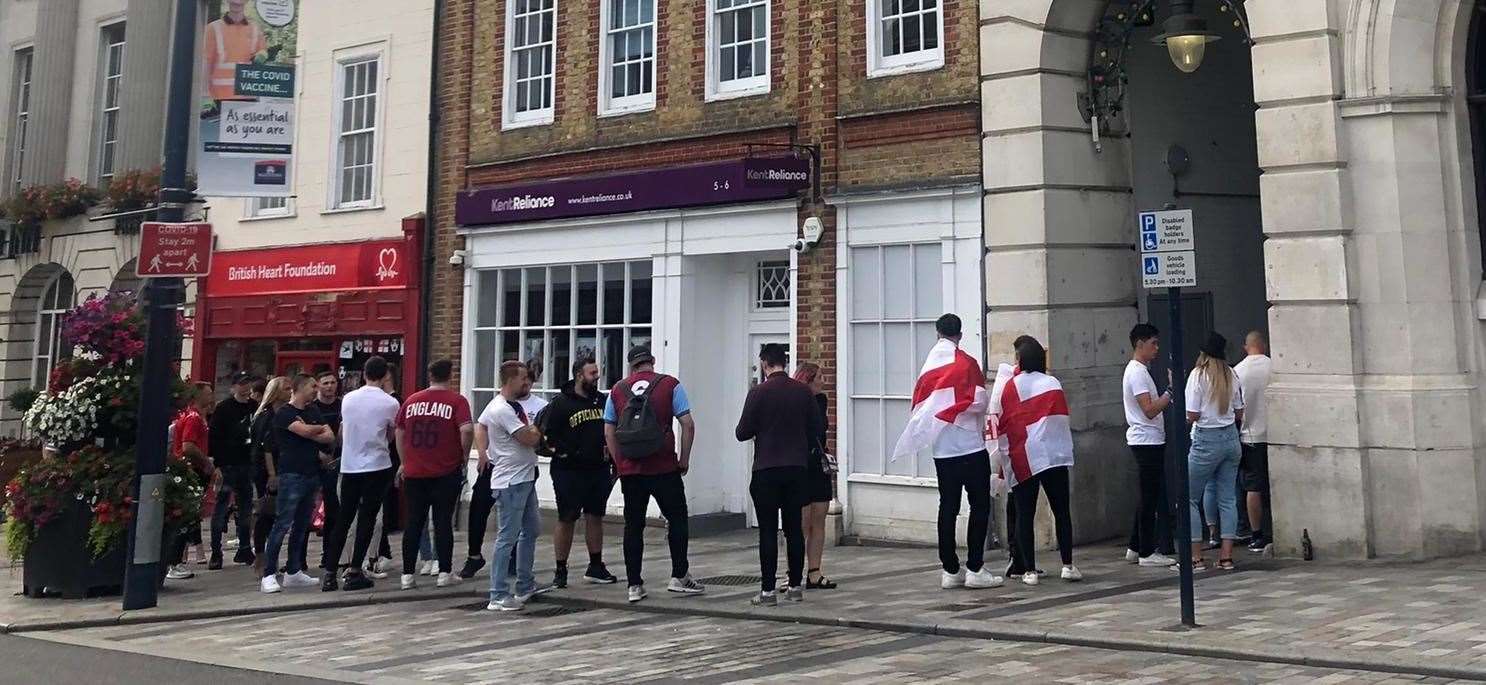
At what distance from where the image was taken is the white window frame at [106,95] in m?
22.9

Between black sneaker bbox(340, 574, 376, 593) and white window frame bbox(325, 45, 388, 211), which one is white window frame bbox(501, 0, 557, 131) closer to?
white window frame bbox(325, 45, 388, 211)

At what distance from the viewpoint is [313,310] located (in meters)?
18.2

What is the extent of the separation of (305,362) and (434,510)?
8125 millimetres

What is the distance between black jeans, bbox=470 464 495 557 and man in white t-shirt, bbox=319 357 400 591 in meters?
0.73

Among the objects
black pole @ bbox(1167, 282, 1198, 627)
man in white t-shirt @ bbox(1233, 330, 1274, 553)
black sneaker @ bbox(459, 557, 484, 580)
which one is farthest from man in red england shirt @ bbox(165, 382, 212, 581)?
man in white t-shirt @ bbox(1233, 330, 1274, 553)

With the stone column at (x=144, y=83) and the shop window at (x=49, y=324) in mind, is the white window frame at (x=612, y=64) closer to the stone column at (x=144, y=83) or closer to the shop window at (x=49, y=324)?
the stone column at (x=144, y=83)

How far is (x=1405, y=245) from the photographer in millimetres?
10414

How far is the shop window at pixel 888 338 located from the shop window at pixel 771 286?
1362mm

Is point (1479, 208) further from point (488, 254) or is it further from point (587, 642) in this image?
point (488, 254)

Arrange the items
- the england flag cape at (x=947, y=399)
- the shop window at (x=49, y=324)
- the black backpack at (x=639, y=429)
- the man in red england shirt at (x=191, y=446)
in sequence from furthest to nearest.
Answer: the shop window at (x=49, y=324), the man in red england shirt at (x=191, y=446), the black backpack at (x=639, y=429), the england flag cape at (x=947, y=399)

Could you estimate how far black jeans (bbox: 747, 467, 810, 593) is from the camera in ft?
31.6

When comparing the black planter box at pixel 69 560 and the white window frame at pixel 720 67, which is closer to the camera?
the black planter box at pixel 69 560

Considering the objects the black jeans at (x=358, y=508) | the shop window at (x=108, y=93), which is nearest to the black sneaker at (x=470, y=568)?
the black jeans at (x=358, y=508)

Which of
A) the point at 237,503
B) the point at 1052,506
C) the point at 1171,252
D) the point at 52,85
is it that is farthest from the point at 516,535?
the point at 52,85
